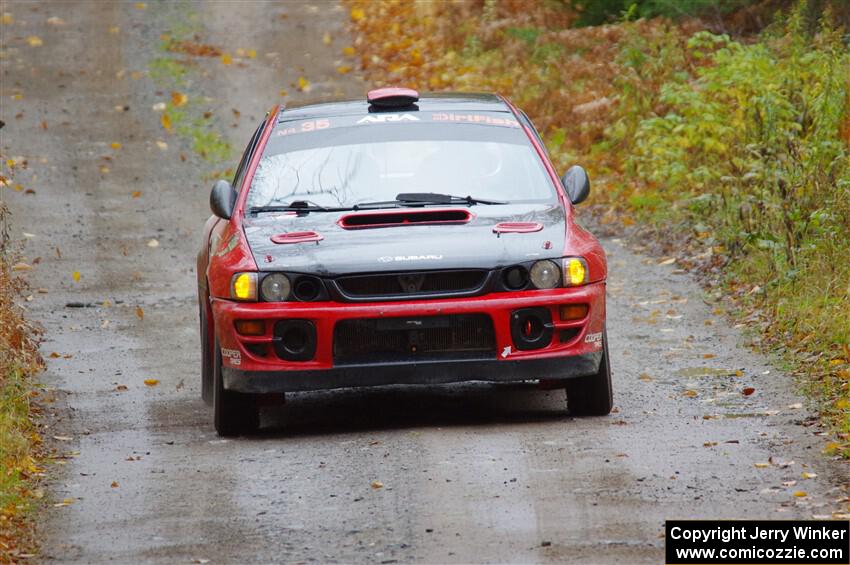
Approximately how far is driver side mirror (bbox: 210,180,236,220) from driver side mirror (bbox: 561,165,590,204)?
191 centimetres

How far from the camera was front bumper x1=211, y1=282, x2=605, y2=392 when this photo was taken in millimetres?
7809

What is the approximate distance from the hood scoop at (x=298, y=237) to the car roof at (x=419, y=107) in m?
1.52

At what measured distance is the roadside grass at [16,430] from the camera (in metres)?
6.48

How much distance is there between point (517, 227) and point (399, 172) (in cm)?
105

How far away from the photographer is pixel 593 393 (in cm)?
834

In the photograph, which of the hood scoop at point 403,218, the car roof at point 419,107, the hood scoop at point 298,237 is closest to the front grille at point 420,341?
the hood scoop at point 298,237

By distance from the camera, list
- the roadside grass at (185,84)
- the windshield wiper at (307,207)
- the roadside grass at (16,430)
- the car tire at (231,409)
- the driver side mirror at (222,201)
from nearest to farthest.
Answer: the roadside grass at (16,430) → the car tire at (231,409) → the windshield wiper at (307,207) → the driver side mirror at (222,201) → the roadside grass at (185,84)

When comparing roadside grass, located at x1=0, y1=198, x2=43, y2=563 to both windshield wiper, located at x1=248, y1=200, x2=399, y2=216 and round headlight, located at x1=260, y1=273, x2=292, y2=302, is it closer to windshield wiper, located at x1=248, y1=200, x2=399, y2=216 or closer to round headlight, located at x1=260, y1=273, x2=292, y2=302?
round headlight, located at x1=260, y1=273, x2=292, y2=302

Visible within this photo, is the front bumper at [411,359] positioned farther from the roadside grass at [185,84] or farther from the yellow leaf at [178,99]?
the yellow leaf at [178,99]

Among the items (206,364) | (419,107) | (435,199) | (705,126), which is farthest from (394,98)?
(705,126)

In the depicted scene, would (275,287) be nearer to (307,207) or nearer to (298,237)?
(298,237)

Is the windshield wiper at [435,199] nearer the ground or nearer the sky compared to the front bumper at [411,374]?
nearer the sky

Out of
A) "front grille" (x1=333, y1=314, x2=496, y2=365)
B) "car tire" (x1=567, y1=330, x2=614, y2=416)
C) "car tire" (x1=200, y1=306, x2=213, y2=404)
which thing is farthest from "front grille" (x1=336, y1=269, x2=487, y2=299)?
"car tire" (x1=200, y1=306, x2=213, y2=404)

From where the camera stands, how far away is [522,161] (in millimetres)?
9164
